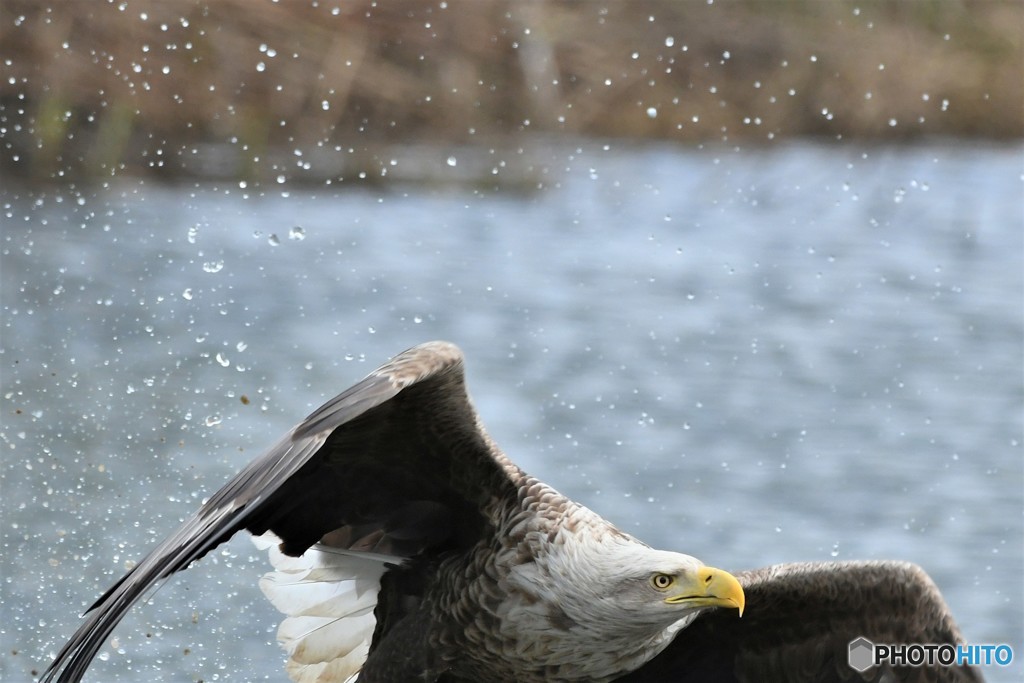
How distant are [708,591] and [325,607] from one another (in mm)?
1484

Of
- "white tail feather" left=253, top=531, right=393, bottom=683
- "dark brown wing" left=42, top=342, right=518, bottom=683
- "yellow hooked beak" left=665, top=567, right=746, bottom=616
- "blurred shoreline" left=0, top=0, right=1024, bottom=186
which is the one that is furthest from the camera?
"blurred shoreline" left=0, top=0, right=1024, bottom=186

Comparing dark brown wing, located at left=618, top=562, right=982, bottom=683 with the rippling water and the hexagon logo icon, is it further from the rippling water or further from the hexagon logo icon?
the rippling water

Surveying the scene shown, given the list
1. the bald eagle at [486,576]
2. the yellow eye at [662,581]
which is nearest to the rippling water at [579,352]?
the bald eagle at [486,576]

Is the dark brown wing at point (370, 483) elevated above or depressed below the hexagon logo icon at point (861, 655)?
above

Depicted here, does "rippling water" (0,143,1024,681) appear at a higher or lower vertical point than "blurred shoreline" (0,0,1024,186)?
lower

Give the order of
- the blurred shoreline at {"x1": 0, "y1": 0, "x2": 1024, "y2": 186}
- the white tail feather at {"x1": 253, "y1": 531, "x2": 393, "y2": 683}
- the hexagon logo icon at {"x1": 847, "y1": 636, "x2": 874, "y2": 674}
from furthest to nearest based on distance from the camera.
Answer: the blurred shoreline at {"x1": 0, "y1": 0, "x2": 1024, "y2": 186}, the white tail feather at {"x1": 253, "y1": 531, "x2": 393, "y2": 683}, the hexagon logo icon at {"x1": 847, "y1": 636, "x2": 874, "y2": 674}

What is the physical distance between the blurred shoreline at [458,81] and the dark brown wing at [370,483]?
971cm

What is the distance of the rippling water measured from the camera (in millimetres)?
8328

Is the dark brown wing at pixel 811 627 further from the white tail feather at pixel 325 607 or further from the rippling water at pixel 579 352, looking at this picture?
the rippling water at pixel 579 352

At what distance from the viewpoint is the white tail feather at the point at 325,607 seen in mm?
5234

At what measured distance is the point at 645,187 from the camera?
53.4 ft

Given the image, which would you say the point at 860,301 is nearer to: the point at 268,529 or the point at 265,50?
the point at 265,50

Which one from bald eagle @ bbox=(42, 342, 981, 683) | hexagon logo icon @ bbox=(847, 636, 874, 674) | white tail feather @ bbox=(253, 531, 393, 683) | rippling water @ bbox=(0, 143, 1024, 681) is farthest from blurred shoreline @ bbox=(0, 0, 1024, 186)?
hexagon logo icon @ bbox=(847, 636, 874, 674)

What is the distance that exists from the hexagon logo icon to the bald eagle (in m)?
0.02
